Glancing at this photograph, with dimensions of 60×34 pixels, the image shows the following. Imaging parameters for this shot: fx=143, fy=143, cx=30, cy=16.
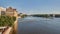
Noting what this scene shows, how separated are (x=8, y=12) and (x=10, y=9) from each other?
6.06ft

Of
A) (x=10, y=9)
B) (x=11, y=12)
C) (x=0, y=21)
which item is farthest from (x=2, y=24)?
(x=10, y=9)

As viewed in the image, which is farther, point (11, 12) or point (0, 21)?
point (11, 12)

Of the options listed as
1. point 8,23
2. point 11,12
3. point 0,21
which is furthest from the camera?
point 11,12

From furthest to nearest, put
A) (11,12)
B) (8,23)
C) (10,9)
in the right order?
(10,9) < (11,12) < (8,23)

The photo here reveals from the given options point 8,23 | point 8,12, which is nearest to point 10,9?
point 8,12

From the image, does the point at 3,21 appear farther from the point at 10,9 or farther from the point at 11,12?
the point at 10,9

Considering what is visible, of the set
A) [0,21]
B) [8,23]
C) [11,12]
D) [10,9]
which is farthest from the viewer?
[10,9]

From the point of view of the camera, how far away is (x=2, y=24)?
1048 cm

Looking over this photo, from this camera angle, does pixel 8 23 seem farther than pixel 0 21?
Yes

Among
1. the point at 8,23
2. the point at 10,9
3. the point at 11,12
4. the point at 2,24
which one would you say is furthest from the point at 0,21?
the point at 10,9

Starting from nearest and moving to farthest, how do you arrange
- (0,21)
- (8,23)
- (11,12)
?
1. (0,21)
2. (8,23)
3. (11,12)

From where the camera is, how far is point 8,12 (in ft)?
116

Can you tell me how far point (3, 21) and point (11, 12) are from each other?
24.2 m

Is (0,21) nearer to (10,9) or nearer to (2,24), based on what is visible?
(2,24)
